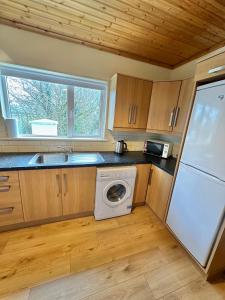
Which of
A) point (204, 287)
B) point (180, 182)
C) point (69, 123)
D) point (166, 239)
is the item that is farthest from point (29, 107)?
point (204, 287)

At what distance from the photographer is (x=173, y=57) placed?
2.19 metres

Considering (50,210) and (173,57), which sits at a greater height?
(173,57)

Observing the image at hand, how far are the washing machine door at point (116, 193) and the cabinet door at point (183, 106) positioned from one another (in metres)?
1.07

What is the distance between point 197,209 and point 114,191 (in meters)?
1.08

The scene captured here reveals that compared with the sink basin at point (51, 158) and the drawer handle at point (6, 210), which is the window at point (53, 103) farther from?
the drawer handle at point (6, 210)

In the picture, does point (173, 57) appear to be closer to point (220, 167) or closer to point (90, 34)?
point (90, 34)

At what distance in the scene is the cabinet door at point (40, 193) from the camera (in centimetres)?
158

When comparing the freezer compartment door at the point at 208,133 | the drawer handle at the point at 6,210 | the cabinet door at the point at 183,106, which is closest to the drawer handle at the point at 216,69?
the freezer compartment door at the point at 208,133

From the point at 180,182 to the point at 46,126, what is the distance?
2.01m

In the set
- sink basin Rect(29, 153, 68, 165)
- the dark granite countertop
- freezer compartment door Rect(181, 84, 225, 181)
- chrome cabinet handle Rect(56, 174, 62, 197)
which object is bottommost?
chrome cabinet handle Rect(56, 174, 62, 197)

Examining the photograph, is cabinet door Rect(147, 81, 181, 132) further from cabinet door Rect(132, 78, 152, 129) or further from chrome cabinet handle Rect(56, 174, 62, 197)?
chrome cabinet handle Rect(56, 174, 62, 197)

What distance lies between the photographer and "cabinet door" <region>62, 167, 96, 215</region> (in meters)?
1.73

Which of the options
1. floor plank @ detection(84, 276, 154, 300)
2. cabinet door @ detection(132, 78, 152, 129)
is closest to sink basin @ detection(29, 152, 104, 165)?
cabinet door @ detection(132, 78, 152, 129)

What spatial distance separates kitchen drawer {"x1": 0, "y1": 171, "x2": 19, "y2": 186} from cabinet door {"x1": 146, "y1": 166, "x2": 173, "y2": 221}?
1766 millimetres
